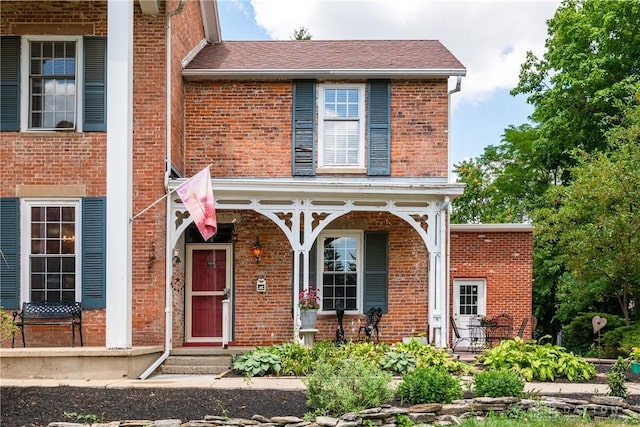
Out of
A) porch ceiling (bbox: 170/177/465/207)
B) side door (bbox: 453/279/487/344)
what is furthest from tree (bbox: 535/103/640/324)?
porch ceiling (bbox: 170/177/465/207)

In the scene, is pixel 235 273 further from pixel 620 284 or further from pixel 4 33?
pixel 620 284

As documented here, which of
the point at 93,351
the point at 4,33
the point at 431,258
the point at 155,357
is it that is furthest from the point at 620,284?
the point at 4,33

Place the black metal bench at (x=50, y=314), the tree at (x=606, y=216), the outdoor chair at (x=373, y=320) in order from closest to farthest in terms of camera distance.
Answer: the black metal bench at (x=50, y=314), the outdoor chair at (x=373, y=320), the tree at (x=606, y=216)

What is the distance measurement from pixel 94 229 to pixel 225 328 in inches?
122

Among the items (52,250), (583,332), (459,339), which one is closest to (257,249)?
(52,250)

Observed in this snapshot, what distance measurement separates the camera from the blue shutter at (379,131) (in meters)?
13.6

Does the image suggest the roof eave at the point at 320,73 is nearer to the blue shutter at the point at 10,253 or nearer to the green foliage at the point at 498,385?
the blue shutter at the point at 10,253

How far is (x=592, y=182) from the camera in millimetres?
15914

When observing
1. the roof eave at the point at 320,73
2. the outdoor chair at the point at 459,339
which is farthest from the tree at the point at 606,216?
the roof eave at the point at 320,73

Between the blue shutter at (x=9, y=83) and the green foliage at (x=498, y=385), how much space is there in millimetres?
8847

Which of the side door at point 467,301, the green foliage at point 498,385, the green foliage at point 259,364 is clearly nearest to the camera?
the green foliage at point 498,385

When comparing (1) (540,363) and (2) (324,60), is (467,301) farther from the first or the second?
(2) (324,60)

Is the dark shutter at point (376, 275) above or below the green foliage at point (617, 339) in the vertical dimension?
above

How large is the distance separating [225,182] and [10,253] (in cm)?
392
